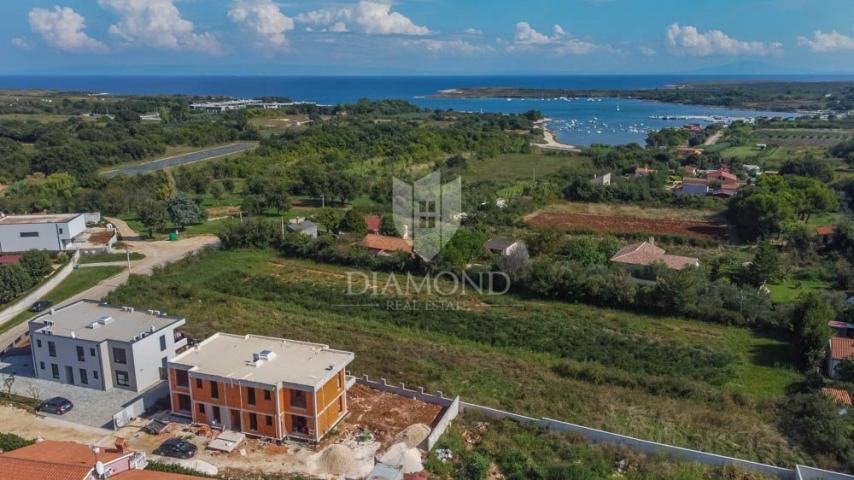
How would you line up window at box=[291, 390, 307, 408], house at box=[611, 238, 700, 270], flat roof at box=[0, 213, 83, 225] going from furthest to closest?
flat roof at box=[0, 213, 83, 225] → house at box=[611, 238, 700, 270] → window at box=[291, 390, 307, 408]

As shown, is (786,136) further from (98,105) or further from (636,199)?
(98,105)

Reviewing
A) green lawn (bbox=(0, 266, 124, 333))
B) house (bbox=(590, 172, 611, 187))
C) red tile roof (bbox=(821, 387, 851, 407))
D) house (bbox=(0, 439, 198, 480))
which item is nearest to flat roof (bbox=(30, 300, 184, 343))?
house (bbox=(0, 439, 198, 480))

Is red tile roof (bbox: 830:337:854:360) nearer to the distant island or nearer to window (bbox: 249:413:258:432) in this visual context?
window (bbox: 249:413:258:432)

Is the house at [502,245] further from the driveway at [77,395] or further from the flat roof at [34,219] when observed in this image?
the flat roof at [34,219]

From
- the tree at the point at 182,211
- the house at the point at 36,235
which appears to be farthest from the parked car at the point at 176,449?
the tree at the point at 182,211

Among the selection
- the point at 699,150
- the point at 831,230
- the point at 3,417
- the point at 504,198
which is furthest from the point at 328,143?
the point at 3,417
